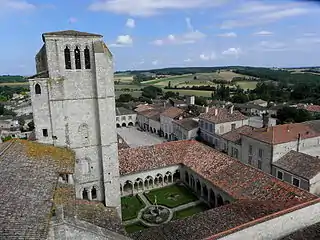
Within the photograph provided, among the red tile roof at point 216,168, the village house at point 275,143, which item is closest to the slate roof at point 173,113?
the red tile roof at point 216,168

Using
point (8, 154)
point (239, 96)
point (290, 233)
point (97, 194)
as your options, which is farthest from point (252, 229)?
point (239, 96)

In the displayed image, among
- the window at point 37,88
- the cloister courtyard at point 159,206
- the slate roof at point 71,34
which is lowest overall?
the cloister courtyard at point 159,206

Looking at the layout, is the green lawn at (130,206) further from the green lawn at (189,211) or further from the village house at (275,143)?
the village house at (275,143)

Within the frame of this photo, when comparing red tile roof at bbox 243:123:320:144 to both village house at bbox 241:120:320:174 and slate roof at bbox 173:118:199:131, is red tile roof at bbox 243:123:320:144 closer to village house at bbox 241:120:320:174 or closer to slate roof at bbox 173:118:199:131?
village house at bbox 241:120:320:174

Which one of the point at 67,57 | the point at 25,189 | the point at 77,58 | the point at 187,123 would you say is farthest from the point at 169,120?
the point at 25,189

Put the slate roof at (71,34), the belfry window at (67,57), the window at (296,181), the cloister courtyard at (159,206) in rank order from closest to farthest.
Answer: the slate roof at (71,34) → the belfry window at (67,57) → the cloister courtyard at (159,206) → the window at (296,181)
